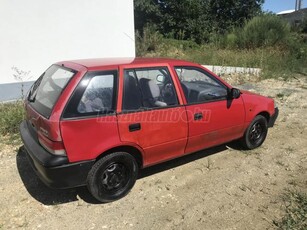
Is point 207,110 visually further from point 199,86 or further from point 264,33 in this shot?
point 264,33

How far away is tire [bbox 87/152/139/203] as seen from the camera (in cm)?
348

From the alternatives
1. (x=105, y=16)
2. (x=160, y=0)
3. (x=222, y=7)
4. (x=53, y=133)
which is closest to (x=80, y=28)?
(x=105, y=16)

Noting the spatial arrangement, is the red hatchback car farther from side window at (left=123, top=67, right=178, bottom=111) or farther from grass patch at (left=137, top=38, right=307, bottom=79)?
grass patch at (left=137, top=38, right=307, bottom=79)

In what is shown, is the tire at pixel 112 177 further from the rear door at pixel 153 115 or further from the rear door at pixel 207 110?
the rear door at pixel 207 110

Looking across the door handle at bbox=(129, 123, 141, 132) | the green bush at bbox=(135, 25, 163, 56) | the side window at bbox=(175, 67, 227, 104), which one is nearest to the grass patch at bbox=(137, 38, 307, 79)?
the green bush at bbox=(135, 25, 163, 56)

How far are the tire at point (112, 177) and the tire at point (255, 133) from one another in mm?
2114

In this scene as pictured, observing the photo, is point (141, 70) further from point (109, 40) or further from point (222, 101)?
point (109, 40)

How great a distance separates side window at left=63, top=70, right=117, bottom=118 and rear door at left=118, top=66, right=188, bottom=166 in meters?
0.15

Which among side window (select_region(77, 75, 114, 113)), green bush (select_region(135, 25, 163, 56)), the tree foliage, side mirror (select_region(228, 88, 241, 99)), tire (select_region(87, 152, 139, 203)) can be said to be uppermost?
the tree foliage

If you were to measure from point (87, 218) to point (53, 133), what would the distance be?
1026 mm

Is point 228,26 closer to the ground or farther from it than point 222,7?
closer to the ground

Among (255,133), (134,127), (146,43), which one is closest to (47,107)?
(134,127)

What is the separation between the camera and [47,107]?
3.43m

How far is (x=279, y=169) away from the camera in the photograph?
4.54 metres
